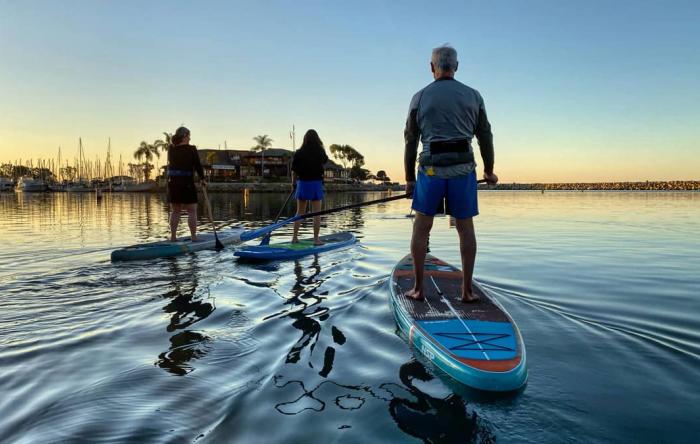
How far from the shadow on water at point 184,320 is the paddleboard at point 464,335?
6.29 ft

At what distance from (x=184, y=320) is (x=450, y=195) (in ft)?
10.3

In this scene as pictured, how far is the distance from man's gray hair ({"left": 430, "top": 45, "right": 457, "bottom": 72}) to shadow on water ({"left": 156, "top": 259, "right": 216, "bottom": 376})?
3711 millimetres

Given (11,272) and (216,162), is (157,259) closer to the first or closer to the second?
(11,272)

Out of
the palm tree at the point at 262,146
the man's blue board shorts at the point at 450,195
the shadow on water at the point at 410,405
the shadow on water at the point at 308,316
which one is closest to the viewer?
the shadow on water at the point at 410,405

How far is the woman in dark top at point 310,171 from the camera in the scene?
31.5ft

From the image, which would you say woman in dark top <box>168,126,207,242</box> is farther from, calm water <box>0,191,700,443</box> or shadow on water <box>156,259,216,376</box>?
shadow on water <box>156,259,216,376</box>

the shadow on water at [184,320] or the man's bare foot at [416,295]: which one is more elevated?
the man's bare foot at [416,295]

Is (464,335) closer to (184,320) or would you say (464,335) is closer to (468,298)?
(468,298)

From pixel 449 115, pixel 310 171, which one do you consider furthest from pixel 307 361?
pixel 310 171

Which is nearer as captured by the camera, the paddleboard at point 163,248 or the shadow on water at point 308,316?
the shadow on water at point 308,316

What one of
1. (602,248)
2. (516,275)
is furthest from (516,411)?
(602,248)

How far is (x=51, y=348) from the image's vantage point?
3793mm

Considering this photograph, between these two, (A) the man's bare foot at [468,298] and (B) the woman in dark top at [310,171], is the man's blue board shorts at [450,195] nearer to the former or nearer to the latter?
(A) the man's bare foot at [468,298]

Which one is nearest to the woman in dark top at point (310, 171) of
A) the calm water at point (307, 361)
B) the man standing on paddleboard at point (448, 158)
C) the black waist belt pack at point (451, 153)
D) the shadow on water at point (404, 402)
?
the calm water at point (307, 361)
